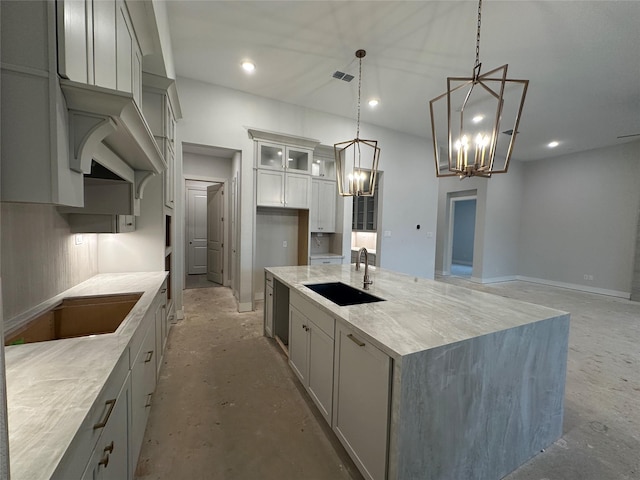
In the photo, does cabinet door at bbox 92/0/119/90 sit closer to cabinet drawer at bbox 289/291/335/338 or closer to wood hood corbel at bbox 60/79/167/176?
wood hood corbel at bbox 60/79/167/176

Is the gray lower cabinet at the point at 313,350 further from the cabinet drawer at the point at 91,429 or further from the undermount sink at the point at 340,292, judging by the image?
the cabinet drawer at the point at 91,429

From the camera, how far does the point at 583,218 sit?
6168mm

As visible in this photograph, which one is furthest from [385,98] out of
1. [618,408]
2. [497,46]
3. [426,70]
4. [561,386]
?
[618,408]

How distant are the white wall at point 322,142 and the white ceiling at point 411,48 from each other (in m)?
0.22

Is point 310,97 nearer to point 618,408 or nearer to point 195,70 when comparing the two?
point 195,70

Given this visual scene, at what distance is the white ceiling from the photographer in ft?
8.14

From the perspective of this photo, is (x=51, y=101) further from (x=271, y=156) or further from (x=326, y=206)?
(x=326, y=206)

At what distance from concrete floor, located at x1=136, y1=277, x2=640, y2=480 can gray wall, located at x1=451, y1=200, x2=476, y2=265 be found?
7128mm

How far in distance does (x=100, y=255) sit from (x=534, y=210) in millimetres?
8996

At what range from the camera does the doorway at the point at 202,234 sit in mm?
6074

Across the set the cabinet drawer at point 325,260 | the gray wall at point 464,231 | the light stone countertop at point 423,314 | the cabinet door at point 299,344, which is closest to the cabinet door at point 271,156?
the cabinet drawer at point 325,260

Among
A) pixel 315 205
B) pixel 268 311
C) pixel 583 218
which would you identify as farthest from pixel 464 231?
pixel 268 311

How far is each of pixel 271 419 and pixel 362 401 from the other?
91 centimetres

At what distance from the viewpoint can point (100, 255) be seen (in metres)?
2.59
